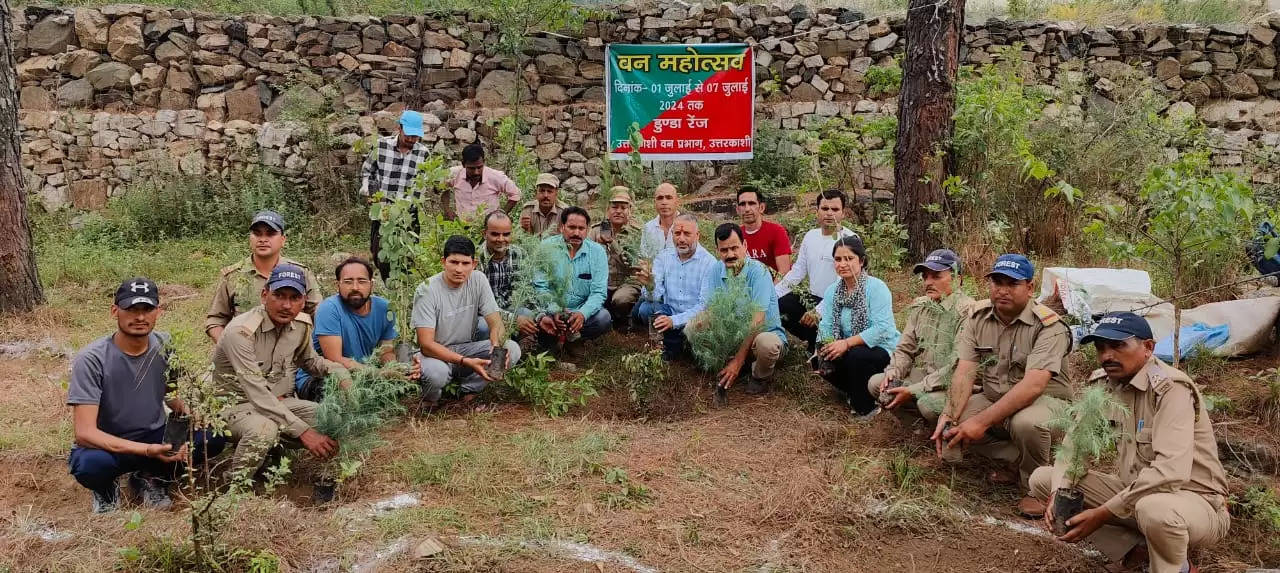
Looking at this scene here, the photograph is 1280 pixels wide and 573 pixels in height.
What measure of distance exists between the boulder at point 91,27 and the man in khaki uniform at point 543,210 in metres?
6.36

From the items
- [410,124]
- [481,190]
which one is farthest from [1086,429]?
[410,124]

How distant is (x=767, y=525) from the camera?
13.0ft

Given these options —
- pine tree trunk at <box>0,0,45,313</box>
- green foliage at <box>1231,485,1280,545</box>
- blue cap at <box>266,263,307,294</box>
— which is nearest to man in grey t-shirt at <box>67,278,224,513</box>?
blue cap at <box>266,263,307,294</box>

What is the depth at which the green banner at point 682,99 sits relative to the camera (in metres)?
9.77

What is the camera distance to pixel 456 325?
5.23m

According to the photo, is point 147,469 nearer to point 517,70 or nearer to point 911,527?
point 911,527

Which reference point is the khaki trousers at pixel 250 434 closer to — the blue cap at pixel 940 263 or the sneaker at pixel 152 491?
the sneaker at pixel 152 491

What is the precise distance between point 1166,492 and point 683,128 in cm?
701

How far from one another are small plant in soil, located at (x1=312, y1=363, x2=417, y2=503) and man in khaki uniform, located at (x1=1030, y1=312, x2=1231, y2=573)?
287 cm

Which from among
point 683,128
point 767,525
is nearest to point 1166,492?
point 767,525

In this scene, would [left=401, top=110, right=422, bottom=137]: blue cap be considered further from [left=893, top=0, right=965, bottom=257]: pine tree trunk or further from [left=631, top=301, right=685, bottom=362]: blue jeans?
[left=893, top=0, right=965, bottom=257]: pine tree trunk

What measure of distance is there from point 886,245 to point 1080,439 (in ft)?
13.5

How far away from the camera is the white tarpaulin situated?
5.21 meters

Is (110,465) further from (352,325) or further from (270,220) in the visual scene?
(270,220)
